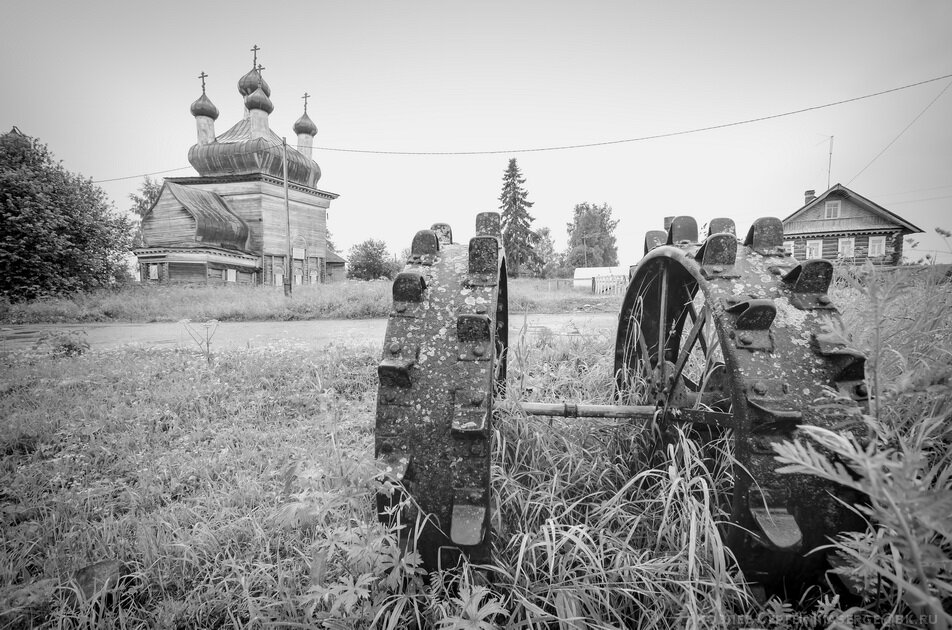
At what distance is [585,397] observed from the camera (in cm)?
298

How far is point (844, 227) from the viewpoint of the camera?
2298 centimetres

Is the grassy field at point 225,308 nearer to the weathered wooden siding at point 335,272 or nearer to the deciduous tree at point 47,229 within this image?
the deciduous tree at point 47,229

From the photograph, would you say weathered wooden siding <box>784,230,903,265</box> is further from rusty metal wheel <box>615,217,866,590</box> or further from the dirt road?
rusty metal wheel <box>615,217,866,590</box>

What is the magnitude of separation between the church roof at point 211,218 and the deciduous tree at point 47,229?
173 inches

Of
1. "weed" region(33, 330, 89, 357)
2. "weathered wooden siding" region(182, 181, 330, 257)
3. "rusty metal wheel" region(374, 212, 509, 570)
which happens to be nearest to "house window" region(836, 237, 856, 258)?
"rusty metal wheel" region(374, 212, 509, 570)

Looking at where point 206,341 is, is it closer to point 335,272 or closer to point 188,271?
point 188,271

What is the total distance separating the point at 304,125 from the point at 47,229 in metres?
20.9

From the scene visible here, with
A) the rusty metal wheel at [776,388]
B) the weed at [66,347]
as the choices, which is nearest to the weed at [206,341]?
the weed at [66,347]

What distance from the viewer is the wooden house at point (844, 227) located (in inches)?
884

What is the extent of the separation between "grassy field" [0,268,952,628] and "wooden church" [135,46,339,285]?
20307 millimetres

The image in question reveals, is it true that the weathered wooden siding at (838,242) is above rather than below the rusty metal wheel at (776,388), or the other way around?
above

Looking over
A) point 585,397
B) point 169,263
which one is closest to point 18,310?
point 169,263

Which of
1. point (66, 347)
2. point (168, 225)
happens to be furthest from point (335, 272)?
point (66, 347)

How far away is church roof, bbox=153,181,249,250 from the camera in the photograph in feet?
76.6
